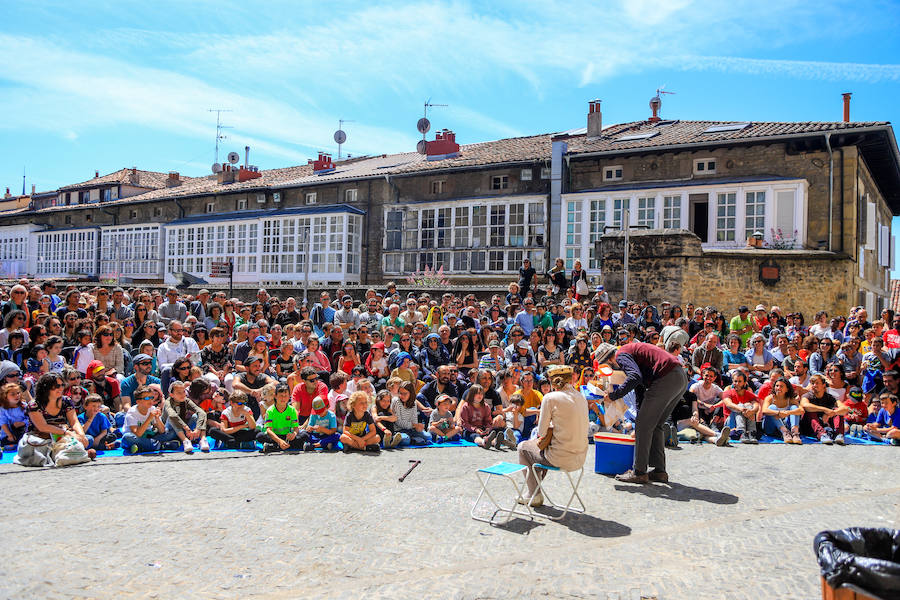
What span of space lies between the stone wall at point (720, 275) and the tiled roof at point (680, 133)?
14.8 ft

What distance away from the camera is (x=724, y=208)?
19.2 meters

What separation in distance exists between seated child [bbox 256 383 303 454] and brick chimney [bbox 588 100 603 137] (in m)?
18.6

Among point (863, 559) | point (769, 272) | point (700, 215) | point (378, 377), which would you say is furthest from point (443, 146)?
point (863, 559)

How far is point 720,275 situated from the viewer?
15.4 m

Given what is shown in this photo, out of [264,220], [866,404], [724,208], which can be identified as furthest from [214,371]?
[264,220]

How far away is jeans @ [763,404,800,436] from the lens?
10.0 metres

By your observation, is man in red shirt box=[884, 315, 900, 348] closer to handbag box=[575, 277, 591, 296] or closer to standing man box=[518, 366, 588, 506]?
handbag box=[575, 277, 591, 296]

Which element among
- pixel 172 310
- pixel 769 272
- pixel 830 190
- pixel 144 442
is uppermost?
pixel 830 190

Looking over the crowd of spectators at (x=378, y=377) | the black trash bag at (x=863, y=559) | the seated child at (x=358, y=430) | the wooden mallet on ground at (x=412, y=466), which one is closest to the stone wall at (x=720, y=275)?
the crowd of spectators at (x=378, y=377)

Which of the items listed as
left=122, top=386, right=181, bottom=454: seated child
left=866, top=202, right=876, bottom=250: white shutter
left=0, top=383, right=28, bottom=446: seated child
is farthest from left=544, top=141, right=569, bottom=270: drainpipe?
left=0, top=383, right=28, bottom=446: seated child

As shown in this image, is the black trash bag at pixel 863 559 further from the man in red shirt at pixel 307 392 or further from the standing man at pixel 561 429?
the man in red shirt at pixel 307 392

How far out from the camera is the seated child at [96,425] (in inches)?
329

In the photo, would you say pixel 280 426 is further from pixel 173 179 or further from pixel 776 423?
pixel 173 179

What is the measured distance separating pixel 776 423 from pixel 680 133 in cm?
1360
